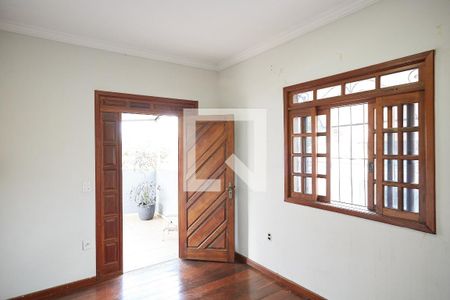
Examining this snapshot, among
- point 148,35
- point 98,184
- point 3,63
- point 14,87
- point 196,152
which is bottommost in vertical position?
point 98,184

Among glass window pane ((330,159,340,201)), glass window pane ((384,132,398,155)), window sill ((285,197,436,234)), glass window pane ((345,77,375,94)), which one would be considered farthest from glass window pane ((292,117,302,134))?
glass window pane ((384,132,398,155))

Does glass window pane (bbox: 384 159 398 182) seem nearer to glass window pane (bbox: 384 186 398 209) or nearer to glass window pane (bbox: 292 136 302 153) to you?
glass window pane (bbox: 384 186 398 209)

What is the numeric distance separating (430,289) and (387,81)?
1613 mm

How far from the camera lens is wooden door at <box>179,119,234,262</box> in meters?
3.59

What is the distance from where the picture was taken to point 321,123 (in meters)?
2.67

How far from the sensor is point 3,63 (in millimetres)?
2527

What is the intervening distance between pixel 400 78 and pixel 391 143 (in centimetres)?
52

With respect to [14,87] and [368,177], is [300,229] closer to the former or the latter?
[368,177]

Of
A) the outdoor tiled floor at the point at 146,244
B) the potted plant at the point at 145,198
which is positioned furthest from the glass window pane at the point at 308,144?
the potted plant at the point at 145,198

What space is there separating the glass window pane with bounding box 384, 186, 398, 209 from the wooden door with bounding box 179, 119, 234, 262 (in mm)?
1927

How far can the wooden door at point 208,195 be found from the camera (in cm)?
359

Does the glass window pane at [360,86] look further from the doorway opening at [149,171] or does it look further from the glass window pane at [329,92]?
the doorway opening at [149,171]

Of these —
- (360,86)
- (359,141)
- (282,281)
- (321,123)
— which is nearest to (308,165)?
(321,123)

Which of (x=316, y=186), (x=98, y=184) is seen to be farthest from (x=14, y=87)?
(x=316, y=186)
